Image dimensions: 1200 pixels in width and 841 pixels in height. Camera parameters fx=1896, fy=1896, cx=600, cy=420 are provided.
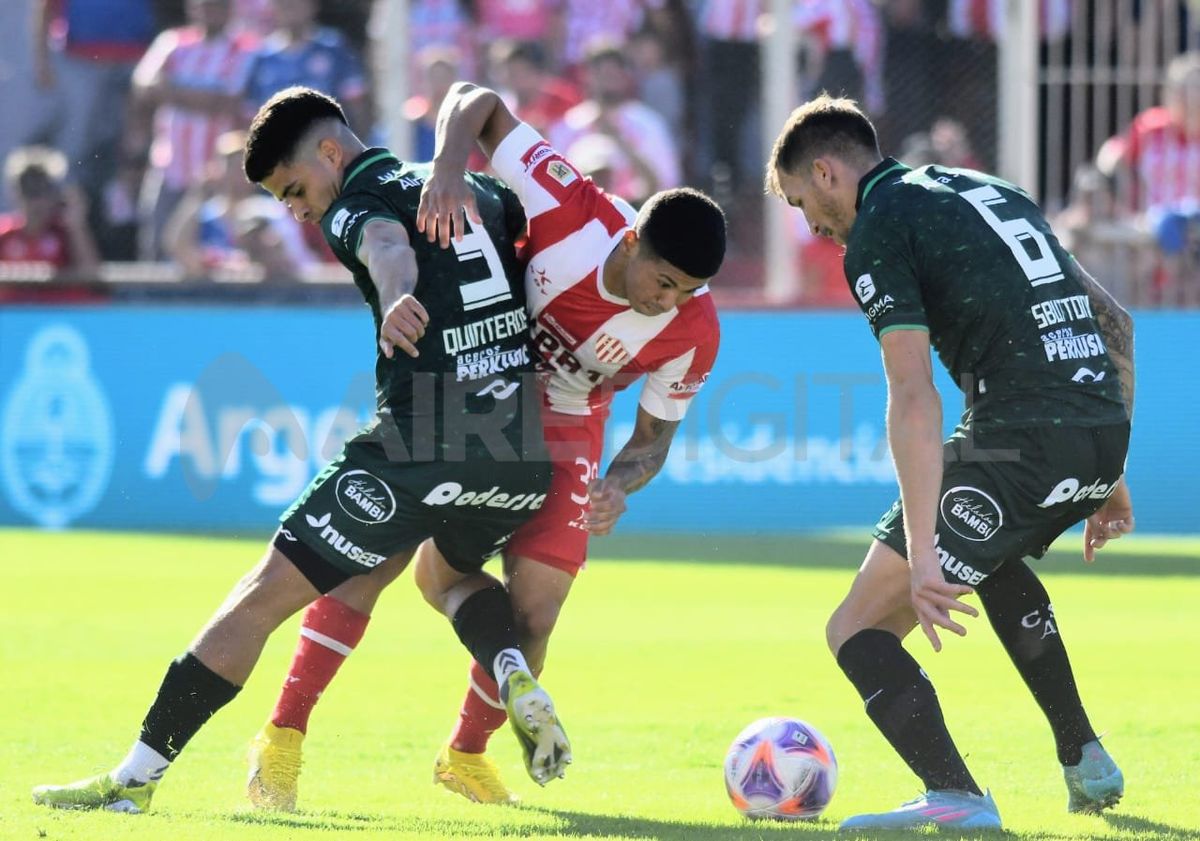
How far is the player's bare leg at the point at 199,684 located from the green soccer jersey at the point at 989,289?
199cm

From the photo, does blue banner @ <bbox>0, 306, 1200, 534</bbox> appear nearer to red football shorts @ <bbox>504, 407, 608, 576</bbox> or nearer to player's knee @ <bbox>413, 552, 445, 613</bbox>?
red football shorts @ <bbox>504, 407, 608, 576</bbox>

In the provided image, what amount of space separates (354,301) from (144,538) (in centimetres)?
259

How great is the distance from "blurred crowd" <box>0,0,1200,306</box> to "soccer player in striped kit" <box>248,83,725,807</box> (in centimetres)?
797

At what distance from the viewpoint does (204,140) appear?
632 inches

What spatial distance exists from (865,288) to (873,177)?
0.40 metres

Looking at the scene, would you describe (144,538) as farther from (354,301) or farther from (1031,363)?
(1031,363)

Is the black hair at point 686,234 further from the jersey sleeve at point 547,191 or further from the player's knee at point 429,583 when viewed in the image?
the player's knee at point 429,583

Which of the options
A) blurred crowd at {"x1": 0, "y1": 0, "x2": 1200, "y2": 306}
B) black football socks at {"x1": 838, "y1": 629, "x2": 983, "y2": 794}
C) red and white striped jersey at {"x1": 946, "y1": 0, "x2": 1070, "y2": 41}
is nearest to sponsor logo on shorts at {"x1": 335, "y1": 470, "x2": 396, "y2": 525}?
black football socks at {"x1": 838, "y1": 629, "x2": 983, "y2": 794}

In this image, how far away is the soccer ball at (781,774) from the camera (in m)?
5.91

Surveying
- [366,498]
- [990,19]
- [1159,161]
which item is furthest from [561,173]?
[1159,161]

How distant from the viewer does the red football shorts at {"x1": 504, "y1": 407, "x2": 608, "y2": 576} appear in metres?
6.46

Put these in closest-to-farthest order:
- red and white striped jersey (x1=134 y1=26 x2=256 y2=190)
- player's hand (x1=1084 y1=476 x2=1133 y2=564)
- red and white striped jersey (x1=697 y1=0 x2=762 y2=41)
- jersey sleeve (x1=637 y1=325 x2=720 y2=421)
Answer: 1. player's hand (x1=1084 y1=476 x2=1133 y2=564)
2. jersey sleeve (x1=637 y1=325 x2=720 y2=421)
3. red and white striped jersey (x1=697 y1=0 x2=762 y2=41)
4. red and white striped jersey (x1=134 y1=26 x2=256 y2=190)

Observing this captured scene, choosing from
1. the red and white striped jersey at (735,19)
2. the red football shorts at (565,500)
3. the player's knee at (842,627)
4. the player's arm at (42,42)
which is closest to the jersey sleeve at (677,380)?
the red football shorts at (565,500)

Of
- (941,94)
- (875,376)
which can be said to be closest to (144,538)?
(875,376)
